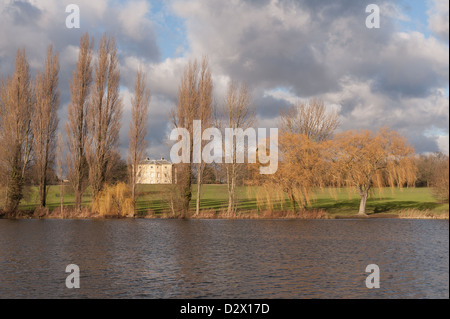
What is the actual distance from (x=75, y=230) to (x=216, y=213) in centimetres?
1473

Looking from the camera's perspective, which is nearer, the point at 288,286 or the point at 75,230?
the point at 288,286

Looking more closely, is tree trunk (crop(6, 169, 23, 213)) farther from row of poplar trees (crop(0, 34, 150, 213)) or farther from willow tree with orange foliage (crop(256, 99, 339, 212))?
willow tree with orange foliage (crop(256, 99, 339, 212))

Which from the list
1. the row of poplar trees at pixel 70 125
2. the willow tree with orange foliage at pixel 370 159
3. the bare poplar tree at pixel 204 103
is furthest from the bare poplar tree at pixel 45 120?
the willow tree with orange foliage at pixel 370 159

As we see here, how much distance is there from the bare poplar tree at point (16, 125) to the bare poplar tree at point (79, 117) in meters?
4.33

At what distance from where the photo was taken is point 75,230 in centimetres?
2741

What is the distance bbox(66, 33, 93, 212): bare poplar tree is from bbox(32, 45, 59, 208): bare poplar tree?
106 inches

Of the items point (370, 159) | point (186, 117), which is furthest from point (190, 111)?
point (370, 159)

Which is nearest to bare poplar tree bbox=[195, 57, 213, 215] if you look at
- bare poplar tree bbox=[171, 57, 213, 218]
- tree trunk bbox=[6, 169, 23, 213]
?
bare poplar tree bbox=[171, 57, 213, 218]

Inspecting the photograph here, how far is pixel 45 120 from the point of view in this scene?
42062mm

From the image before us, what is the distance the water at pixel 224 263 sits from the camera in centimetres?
1234

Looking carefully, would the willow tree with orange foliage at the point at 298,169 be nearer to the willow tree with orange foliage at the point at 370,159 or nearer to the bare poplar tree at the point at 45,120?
the willow tree with orange foliage at the point at 370,159

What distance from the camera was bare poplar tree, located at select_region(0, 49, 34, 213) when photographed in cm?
3990
